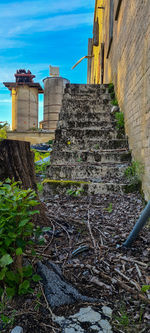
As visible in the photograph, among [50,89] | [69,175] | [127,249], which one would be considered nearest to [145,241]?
[127,249]

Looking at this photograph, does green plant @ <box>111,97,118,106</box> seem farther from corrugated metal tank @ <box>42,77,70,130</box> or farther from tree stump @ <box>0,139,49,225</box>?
corrugated metal tank @ <box>42,77,70,130</box>

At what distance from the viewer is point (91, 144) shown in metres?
4.68

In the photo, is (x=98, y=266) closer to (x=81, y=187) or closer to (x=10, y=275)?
(x=10, y=275)

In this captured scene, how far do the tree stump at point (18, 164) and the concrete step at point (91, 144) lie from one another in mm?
2654

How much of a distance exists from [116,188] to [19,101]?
13.7 meters

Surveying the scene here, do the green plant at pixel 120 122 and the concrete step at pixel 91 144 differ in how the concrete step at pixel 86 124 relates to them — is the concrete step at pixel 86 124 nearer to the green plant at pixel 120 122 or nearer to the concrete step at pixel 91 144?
the green plant at pixel 120 122

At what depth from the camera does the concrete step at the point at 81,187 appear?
3.54 meters

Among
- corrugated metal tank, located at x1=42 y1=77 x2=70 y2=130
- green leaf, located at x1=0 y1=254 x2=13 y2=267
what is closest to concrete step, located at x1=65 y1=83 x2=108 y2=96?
green leaf, located at x1=0 y1=254 x2=13 y2=267

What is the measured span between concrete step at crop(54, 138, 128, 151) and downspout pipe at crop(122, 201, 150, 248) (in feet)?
9.12

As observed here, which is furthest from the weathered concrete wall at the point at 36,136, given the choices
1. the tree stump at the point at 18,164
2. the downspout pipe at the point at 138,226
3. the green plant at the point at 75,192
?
the downspout pipe at the point at 138,226

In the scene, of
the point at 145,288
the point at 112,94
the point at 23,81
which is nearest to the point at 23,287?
the point at 145,288

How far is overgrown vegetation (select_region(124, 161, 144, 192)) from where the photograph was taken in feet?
10.8

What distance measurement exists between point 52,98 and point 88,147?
10924mm

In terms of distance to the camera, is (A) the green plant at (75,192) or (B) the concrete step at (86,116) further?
(B) the concrete step at (86,116)
